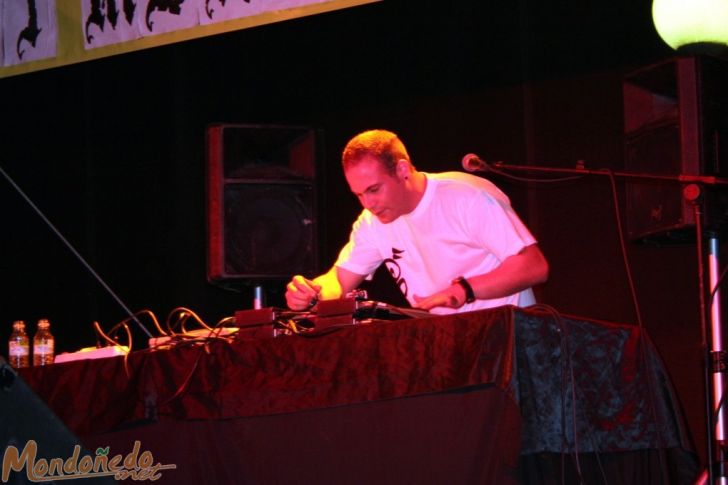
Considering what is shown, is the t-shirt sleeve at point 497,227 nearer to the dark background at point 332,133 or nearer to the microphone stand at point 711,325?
the microphone stand at point 711,325

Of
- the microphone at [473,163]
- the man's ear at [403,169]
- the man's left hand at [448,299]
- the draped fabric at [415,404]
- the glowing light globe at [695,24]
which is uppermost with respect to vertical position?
the glowing light globe at [695,24]

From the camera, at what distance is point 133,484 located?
3.08 metres

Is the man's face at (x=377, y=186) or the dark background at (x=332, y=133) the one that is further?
the dark background at (x=332, y=133)

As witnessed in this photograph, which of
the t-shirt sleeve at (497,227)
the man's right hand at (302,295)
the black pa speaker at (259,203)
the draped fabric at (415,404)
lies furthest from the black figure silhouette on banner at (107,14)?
the draped fabric at (415,404)

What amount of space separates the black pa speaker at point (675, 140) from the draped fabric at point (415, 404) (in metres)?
0.85

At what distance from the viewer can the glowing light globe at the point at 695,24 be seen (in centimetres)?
382

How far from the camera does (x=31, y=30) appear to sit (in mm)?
4902

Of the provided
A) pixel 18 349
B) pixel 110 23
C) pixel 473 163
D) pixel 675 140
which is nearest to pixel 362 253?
pixel 473 163

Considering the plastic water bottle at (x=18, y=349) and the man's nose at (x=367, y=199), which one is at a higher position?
the man's nose at (x=367, y=199)

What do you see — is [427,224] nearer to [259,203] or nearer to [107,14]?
[259,203]

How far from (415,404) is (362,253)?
4.73 ft

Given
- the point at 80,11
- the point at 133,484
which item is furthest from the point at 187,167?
the point at 133,484

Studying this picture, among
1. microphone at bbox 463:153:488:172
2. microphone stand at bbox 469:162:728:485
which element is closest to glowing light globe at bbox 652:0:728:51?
microphone stand at bbox 469:162:728:485

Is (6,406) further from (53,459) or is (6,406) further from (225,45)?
(225,45)
